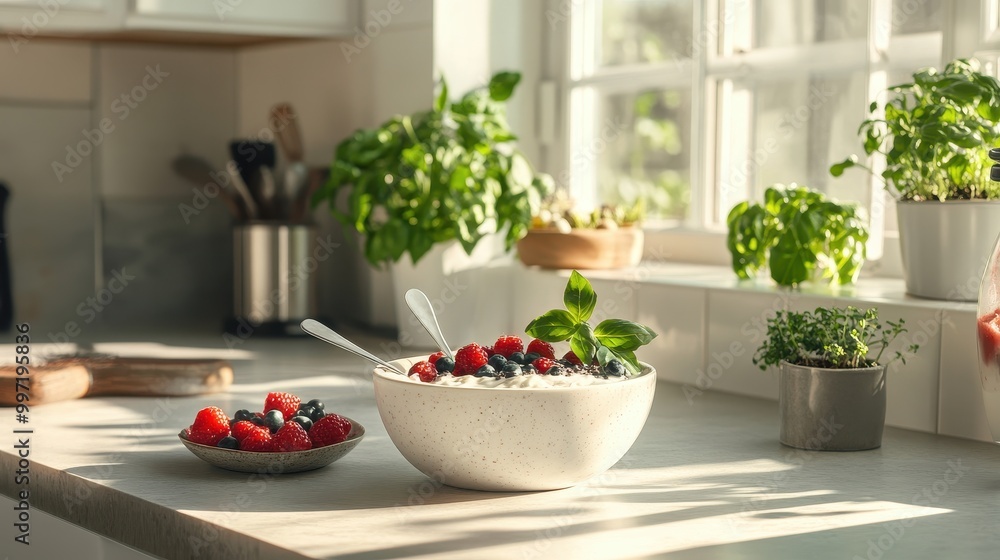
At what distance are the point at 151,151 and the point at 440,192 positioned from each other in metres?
0.86

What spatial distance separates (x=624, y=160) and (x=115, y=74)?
1068 mm

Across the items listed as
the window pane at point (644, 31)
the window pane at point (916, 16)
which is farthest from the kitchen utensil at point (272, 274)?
the window pane at point (916, 16)

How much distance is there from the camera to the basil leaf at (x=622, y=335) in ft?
3.69

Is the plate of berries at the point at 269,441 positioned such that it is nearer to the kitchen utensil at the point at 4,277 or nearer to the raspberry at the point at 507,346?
the raspberry at the point at 507,346

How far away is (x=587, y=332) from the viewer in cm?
114

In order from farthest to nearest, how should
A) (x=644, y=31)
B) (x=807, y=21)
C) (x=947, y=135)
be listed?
(x=644, y=31), (x=807, y=21), (x=947, y=135)

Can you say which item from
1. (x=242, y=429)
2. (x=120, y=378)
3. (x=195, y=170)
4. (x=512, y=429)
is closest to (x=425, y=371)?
(x=512, y=429)

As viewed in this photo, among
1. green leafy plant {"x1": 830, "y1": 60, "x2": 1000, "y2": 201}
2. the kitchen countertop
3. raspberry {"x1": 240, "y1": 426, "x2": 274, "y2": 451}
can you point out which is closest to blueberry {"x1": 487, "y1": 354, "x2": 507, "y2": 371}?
the kitchen countertop

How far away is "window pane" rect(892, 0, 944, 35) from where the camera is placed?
5.62ft

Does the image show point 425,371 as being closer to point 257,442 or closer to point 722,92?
point 257,442

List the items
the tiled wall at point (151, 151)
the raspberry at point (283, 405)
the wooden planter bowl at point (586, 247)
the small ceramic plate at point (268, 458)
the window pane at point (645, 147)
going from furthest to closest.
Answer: the tiled wall at point (151, 151), the window pane at point (645, 147), the wooden planter bowl at point (586, 247), the raspberry at point (283, 405), the small ceramic plate at point (268, 458)

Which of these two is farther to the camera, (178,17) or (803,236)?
(178,17)

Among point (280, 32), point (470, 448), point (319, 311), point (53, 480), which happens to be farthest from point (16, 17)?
point (470, 448)

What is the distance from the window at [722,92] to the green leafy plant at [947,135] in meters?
0.25
